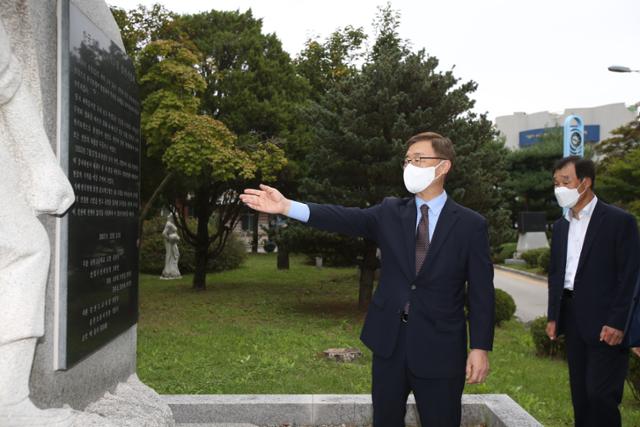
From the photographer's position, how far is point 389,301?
3295 mm

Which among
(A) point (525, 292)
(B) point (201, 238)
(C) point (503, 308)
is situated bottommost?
(A) point (525, 292)

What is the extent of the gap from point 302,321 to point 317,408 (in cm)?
770

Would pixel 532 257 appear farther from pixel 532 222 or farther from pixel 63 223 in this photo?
pixel 63 223

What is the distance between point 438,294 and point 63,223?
6.54 feet

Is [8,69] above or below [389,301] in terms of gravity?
above

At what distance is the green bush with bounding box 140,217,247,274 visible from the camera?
23812mm

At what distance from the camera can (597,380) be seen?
12.9 feet

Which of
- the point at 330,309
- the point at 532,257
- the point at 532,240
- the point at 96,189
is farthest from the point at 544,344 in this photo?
the point at 532,240

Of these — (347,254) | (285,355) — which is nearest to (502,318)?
(347,254)

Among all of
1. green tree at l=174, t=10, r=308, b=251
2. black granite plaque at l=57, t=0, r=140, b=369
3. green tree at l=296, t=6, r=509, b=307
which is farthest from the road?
black granite plaque at l=57, t=0, r=140, b=369

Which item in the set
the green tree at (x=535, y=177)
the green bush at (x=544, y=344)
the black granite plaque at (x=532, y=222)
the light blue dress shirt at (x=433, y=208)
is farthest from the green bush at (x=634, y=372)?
the green tree at (x=535, y=177)

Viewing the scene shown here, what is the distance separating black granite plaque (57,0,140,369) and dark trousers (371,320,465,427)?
1630 mm

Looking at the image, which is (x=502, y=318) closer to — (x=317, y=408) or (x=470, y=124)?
(x=470, y=124)

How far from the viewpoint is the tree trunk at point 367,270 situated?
12844 mm
